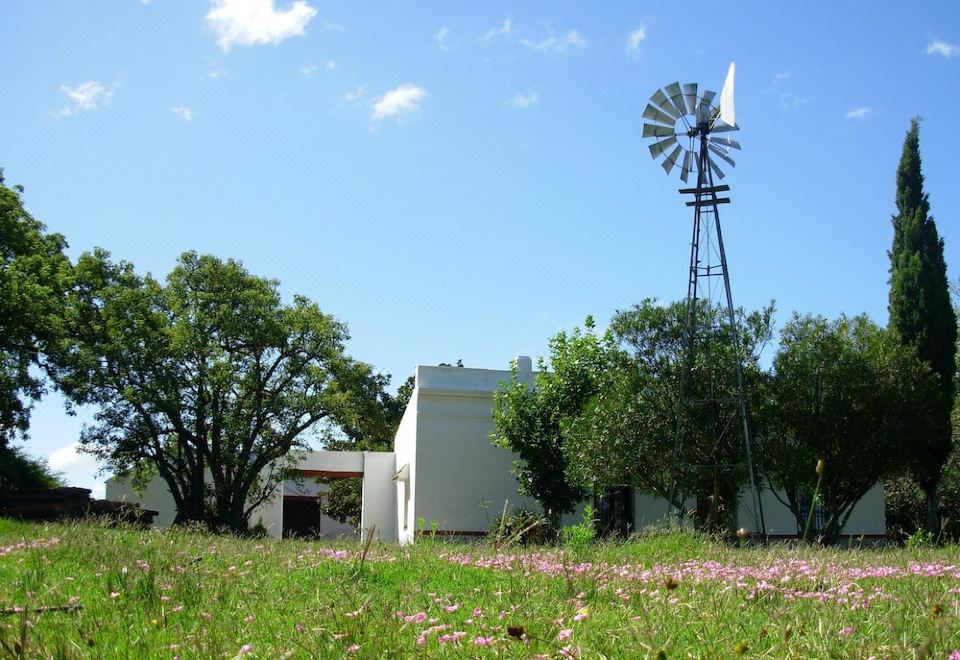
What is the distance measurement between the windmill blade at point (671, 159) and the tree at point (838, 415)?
517 centimetres

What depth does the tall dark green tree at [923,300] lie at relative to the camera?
858 inches

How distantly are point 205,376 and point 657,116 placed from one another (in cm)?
1815

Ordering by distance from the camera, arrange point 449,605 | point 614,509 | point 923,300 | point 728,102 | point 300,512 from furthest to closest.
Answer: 1. point 300,512
2. point 614,509
3. point 923,300
4. point 728,102
5. point 449,605

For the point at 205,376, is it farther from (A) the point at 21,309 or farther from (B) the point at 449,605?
(B) the point at 449,605

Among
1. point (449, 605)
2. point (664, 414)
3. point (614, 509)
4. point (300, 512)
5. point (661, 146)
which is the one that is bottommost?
point (300, 512)

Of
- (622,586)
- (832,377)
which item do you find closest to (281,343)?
(832,377)

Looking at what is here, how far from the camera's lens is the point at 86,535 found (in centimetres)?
899

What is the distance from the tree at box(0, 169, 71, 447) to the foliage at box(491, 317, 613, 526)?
43.1 feet

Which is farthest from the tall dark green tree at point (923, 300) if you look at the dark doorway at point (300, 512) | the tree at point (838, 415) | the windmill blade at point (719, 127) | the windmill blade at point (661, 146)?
the dark doorway at point (300, 512)

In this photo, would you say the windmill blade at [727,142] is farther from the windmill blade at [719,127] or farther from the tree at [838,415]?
the tree at [838,415]

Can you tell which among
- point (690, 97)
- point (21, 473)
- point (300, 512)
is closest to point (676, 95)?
point (690, 97)

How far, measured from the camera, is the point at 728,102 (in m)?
17.2

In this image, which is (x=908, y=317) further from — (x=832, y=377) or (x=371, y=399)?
(x=371, y=399)

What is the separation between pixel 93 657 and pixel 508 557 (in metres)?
5.23
